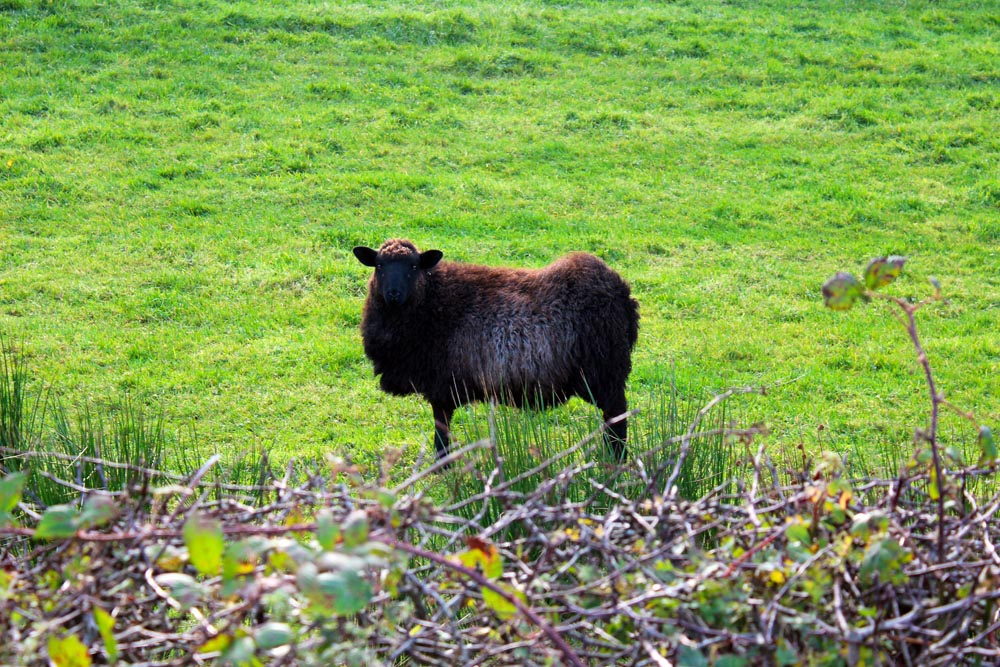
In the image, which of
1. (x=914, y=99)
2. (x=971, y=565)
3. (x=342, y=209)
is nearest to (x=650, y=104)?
(x=914, y=99)

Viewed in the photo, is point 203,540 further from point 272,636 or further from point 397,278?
point 397,278

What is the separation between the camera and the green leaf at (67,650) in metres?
2.17

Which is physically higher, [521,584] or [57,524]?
[57,524]

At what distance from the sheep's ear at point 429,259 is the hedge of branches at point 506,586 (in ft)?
17.0

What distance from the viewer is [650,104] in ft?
56.5

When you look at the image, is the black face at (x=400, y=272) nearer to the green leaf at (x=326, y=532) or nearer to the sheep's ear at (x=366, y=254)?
the sheep's ear at (x=366, y=254)

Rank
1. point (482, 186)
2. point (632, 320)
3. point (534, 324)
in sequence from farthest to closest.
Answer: point (482, 186), point (632, 320), point (534, 324)

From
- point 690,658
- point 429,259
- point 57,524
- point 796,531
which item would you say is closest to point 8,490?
point 57,524

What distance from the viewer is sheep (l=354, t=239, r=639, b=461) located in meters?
7.83

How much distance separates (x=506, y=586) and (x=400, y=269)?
5583 mm

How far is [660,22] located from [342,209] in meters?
9.08

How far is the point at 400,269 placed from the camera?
313 inches

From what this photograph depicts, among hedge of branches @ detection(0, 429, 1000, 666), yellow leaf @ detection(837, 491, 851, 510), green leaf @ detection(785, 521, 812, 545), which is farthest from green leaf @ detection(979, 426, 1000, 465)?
green leaf @ detection(785, 521, 812, 545)

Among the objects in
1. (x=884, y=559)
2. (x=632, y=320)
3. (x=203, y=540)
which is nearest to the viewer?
(x=203, y=540)
